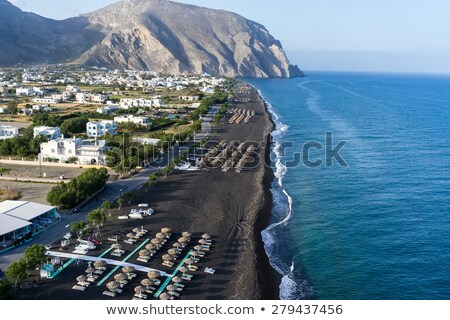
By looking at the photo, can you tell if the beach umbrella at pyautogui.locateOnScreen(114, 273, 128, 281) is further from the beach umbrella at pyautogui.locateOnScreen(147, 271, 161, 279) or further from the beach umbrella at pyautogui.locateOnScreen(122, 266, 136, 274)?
the beach umbrella at pyautogui.locateOnScreen(147, 271, 161, 279)

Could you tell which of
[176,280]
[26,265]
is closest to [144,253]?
[176,280]

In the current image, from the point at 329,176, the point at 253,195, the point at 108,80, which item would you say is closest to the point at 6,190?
the point at 253,195

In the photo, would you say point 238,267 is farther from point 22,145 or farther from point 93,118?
point 93,118

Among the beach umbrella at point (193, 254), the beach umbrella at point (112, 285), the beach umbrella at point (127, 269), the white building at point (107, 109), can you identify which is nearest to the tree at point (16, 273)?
the beach umbrella at point (112, 285)

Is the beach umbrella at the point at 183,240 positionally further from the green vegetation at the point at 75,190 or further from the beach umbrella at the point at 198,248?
the green vegetation at the point at 75,190

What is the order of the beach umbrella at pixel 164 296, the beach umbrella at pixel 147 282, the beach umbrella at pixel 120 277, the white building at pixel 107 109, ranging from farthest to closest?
1. the white building at pixel 107 109
2. the beach umbrella at pixel 120 277
3. the beach umbrella at pixel 147 282
4. the beach umbrella at pixel 164 296

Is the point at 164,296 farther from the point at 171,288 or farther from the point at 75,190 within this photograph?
the point at 75,190
